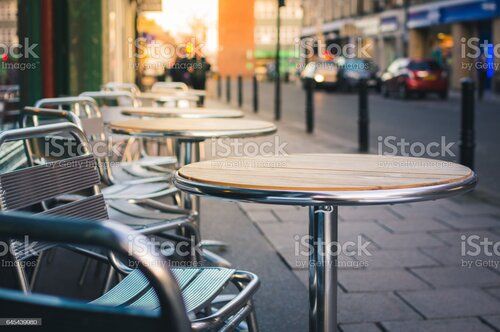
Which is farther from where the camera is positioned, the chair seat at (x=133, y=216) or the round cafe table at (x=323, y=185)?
the chair seat at (x=133, y=216)

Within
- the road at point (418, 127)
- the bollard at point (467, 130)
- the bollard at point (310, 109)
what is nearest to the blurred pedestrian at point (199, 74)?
the road at point (418, 127)

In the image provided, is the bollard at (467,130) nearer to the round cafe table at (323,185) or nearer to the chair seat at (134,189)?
the chair seat at (134,189)

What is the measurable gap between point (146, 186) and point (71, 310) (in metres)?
3.34

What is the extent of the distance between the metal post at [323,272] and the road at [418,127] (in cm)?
499

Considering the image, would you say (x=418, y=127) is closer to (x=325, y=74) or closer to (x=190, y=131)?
(x=190, y=131)

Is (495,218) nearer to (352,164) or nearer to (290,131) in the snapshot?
(352,164)

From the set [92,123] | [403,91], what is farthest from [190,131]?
[403,91]

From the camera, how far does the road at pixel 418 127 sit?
997cm

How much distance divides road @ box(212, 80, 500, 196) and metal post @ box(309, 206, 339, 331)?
499 centimetres

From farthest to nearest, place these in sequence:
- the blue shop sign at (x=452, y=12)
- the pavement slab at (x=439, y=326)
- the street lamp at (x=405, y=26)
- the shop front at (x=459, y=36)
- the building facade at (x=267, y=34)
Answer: the building facade at (x=267, y=34) → the street lamp at (x=405, y=26) → the shop front at (x=459, y=36) → the blue shop sign at (x=452, y=12) → the pavement slab at (x=439, y=326)

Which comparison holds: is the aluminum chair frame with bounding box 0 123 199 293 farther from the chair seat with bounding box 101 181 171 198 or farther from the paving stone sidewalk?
the paving stone sidewalk

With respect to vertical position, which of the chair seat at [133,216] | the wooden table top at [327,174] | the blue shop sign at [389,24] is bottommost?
the chair seat at [133,216]

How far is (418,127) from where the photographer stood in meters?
14.6

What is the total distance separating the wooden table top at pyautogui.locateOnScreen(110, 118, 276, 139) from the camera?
380 cm
